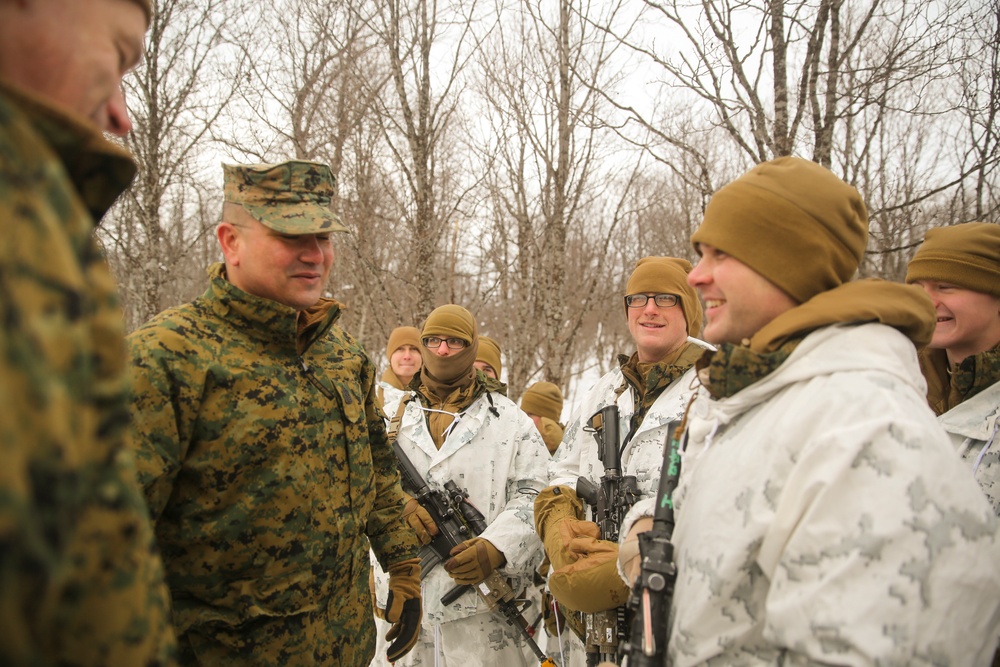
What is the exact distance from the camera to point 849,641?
3.81 ft

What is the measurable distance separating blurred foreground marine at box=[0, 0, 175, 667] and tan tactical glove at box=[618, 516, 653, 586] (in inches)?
55.6

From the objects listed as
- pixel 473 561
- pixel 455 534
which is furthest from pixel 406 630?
pixel 455 534

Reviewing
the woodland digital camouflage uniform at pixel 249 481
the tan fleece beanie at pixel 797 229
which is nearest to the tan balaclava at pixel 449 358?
the woodland digital camouflage uniform at pixel 249 481

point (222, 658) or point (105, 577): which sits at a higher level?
point (105, 577)

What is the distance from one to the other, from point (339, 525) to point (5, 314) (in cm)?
175

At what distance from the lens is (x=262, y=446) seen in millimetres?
1961

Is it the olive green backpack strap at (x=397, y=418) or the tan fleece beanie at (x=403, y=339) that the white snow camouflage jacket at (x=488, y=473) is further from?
the tan fleece beanie at (x=403, y=339)

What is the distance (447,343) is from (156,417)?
7.08 feet

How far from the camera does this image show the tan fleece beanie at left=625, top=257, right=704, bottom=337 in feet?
10.3

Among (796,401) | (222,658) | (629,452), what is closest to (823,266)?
(796,401)

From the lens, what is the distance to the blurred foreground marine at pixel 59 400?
527 millimetres

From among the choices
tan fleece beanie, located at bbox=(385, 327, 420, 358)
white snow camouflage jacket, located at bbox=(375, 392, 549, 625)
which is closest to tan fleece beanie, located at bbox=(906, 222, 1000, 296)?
white snow camouflage jacket, located at bbox=(375, 392, 549, 625)

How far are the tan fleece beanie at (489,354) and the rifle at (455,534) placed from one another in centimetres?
213

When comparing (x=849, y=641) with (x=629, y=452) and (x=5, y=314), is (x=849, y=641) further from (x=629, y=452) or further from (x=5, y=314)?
(x=629, y=452)
